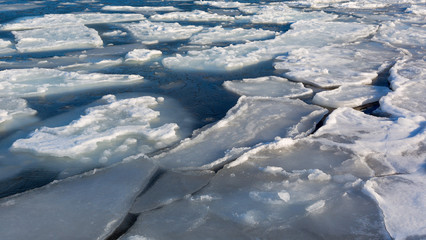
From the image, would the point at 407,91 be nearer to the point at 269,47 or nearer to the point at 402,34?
the point at 269,47

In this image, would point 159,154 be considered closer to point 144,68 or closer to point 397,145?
point 397,145

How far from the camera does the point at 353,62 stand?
21.4 ft

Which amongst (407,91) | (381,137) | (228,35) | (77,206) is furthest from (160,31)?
(77,206)

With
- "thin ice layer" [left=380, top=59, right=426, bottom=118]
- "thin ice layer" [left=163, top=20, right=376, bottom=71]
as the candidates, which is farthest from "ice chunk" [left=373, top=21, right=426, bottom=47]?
"thin ice layer" [left=380, top=59, right=426, bottom=118]

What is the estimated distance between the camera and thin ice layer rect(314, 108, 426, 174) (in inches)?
132

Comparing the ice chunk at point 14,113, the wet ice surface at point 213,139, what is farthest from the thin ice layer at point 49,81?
the ice chunk at point 14,113

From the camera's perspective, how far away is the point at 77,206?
2750 mm

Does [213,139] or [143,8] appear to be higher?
[213,139]

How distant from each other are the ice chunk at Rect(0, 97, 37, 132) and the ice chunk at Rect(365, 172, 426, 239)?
3437 mm

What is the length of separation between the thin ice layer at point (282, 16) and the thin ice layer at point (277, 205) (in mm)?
7827

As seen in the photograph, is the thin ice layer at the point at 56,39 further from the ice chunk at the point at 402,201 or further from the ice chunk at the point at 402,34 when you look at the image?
the ice chunk at the point at 402,201

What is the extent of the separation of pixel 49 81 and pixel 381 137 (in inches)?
170

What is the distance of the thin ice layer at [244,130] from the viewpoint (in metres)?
3.44

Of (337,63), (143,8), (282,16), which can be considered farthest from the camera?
(143,8)
